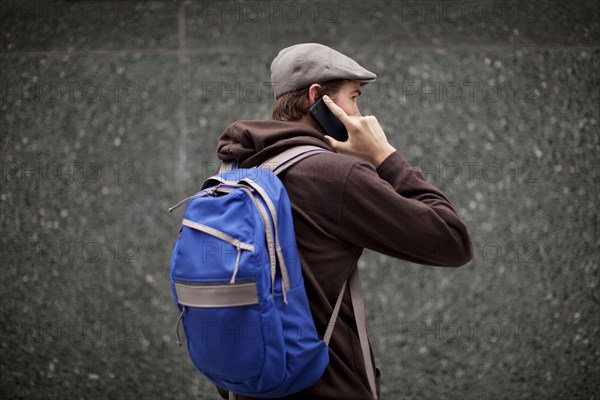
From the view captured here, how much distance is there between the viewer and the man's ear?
1847mm

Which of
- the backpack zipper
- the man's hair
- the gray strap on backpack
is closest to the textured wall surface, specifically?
the man's hair

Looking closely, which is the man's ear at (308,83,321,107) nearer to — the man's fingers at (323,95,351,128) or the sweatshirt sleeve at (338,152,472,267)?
the man's fingers at (323,95,351,128)

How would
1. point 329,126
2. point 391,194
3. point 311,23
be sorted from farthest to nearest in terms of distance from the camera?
point 311,23
point 329,126
point 391,194

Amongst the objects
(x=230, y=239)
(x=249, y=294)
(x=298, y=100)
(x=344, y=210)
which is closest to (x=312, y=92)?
(x=298, y=100)

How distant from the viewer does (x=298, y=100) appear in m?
1.87

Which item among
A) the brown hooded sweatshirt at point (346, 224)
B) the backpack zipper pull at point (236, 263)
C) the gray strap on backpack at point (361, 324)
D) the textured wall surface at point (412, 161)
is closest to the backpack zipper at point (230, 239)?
the backpack zipper pull at point (236, 263)

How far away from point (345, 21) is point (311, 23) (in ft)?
0.59

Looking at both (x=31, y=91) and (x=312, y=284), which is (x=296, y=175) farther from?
(x=31, y=91)

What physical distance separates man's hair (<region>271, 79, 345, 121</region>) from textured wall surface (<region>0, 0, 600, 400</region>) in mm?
1505

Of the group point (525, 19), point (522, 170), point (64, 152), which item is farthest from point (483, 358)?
point (64, 152)

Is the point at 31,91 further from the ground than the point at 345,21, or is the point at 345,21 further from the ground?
the point at 345,21

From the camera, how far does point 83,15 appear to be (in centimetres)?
341

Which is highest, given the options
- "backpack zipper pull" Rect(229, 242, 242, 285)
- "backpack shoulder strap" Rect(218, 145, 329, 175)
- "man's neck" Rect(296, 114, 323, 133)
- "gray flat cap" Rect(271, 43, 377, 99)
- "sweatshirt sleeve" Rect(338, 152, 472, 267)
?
"gray flat cap" Rect(271, 43, 377, 99)

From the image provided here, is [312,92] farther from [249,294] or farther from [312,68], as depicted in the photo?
[249,294]
